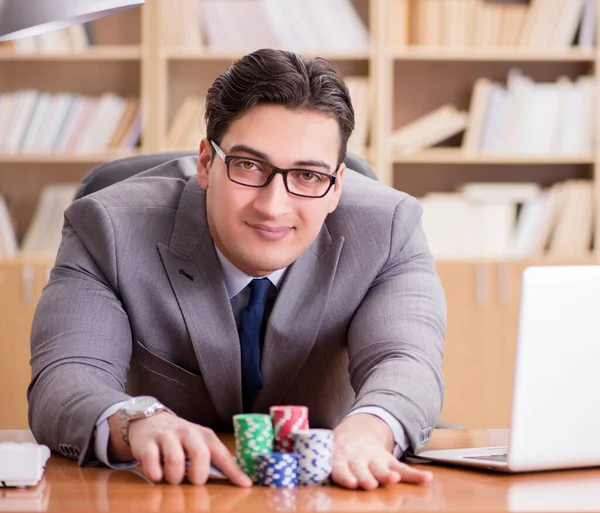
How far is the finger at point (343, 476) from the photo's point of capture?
116 cm

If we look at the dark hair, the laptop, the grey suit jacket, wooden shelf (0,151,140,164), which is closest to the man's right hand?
the grey suit jacket

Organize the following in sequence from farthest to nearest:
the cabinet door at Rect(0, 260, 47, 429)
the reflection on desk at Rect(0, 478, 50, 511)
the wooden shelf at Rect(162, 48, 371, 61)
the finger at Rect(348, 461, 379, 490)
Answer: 1. the wooden shelf at Rect(162, 48, 371, 61)
2. the cabinet door at Rect(0, 260, 47, 429)
3. the finger at Rect(348, 461, 379, 490)
4. the reflection on desk at Rect(0, 478, 50, 511)

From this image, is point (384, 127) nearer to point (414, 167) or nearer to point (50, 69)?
point (414, 167)

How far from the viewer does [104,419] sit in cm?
132

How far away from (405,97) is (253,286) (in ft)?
8.09

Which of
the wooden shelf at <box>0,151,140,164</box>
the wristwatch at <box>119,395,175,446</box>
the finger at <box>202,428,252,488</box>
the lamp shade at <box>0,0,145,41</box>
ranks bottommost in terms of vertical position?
the finger at <box>202,428,252,488</box>

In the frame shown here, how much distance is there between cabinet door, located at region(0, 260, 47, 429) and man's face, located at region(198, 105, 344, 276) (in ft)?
7.12

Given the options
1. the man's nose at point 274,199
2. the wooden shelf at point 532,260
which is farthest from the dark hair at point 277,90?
the wooden shelf at point 532,260

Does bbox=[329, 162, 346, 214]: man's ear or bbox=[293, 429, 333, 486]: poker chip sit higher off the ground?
bbox=[329, 162, 346, 214]: man's ear

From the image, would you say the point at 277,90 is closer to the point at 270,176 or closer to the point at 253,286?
the point at 270,176

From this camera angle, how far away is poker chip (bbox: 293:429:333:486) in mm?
1163

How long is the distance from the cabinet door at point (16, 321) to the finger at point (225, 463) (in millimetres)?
2599

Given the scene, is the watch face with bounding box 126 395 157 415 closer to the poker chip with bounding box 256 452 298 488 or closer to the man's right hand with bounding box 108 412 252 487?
the man's right hand with bounding box 108 412 252 487

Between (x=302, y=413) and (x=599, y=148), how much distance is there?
9.44 ft
